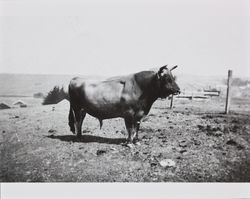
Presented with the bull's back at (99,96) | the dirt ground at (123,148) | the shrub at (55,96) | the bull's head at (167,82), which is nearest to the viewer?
Answer: the dirt ground at (123,148)

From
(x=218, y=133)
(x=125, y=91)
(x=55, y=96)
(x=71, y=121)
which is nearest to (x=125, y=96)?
(x=125, y=91)

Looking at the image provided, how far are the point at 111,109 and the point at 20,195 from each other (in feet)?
5.03

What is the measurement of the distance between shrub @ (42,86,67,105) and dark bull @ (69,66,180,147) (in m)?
0.17

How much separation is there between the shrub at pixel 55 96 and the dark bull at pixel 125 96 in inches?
6.7

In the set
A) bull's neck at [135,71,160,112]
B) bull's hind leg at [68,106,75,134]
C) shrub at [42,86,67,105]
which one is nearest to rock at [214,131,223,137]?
bull's neck at [135,71,160,112]

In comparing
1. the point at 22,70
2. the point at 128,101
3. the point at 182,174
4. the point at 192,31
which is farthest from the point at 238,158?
the point at 22,70

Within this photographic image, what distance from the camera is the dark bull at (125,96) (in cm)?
372

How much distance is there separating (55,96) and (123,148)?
1137 millimetres

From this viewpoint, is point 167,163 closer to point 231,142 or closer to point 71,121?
point 231,142

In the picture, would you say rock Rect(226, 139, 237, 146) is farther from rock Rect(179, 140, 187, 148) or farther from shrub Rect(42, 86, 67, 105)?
A: shrub Rect(42, 86, 67, 105)

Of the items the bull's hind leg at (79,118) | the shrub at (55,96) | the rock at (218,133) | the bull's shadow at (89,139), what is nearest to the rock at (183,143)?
the rock at (218,133)

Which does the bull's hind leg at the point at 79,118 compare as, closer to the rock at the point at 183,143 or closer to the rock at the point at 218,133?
the rock at the point at 183,143

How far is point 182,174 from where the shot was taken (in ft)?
11.7

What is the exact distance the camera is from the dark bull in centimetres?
372
